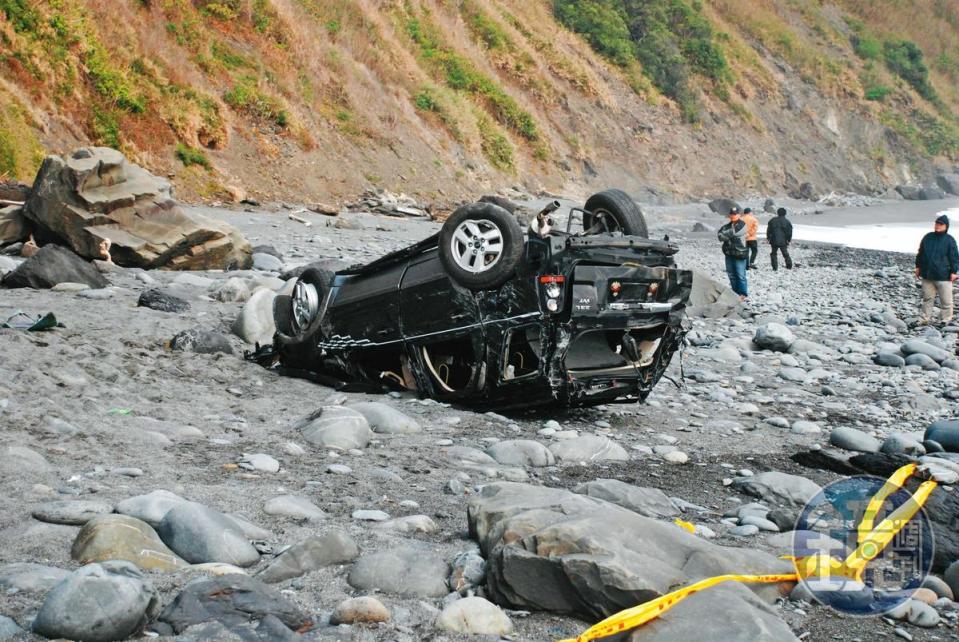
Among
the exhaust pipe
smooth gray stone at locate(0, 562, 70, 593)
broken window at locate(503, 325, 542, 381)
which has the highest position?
the exhaust pipe

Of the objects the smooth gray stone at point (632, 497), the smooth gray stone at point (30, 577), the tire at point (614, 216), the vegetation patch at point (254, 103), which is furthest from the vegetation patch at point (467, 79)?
the smooth gray stone at point (30, 577)

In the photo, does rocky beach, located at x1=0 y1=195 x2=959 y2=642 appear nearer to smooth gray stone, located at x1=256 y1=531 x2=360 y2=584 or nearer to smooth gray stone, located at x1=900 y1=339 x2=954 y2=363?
smooth gray stone, located at x1=256 y1=531 x2=360 y2=584

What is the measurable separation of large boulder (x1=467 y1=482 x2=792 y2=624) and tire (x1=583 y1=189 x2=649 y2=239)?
13.4 feet

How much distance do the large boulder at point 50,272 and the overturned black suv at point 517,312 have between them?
4316 mm

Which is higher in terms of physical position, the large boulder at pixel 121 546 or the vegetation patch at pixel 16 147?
the vegetation patch at pixel 16 147

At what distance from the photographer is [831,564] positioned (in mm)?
4391

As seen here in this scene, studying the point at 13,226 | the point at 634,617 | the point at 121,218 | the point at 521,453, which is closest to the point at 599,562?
the point at 634,617

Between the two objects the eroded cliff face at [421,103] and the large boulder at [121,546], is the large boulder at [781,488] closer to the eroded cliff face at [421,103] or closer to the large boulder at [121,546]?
the large boulder at [121,546]

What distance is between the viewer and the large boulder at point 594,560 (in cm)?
363

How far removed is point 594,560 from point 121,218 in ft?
38.6

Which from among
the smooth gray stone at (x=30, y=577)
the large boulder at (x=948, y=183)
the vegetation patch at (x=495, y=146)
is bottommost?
the smooth gray stone at (x=30, y=577)

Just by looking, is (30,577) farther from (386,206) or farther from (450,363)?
(386,206)

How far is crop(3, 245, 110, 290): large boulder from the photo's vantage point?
1105cm

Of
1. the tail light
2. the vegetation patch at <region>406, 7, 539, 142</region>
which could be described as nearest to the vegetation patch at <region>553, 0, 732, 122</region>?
the vegetation patch at <region>406, 7, 539, 142</region>
